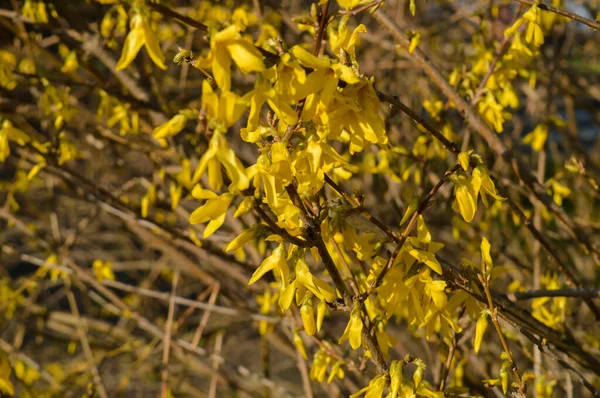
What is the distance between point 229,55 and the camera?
3.43 feet

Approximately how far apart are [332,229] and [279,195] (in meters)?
0.13

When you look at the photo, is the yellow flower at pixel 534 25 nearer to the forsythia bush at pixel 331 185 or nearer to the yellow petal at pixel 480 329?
the forsythia bush at pixel 331 185

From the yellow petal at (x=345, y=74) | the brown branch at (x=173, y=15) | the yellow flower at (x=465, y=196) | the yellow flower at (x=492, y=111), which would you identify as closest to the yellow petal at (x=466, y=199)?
the yellow flower at (x=465, y=196)

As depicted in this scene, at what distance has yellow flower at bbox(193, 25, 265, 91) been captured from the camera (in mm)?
997

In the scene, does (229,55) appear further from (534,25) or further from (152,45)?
(534,25)

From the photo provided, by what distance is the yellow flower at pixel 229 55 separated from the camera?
3.27 ft

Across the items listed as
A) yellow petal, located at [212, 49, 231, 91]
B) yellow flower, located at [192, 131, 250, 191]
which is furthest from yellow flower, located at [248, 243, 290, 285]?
yellow petal, located at [212, 49, 231, 91]

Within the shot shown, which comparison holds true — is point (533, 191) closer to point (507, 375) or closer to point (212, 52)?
point (507, 375)

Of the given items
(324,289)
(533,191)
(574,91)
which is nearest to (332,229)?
(324,289)

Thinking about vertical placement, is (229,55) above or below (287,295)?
above

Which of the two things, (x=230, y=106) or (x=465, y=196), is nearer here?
(x=230, y=106)

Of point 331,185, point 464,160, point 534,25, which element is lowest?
point 331,185

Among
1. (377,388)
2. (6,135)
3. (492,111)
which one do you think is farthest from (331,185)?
(6,135)

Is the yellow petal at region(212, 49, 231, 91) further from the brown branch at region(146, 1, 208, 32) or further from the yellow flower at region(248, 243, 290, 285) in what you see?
the yellow flower at region(248, 243, 290, 285)
